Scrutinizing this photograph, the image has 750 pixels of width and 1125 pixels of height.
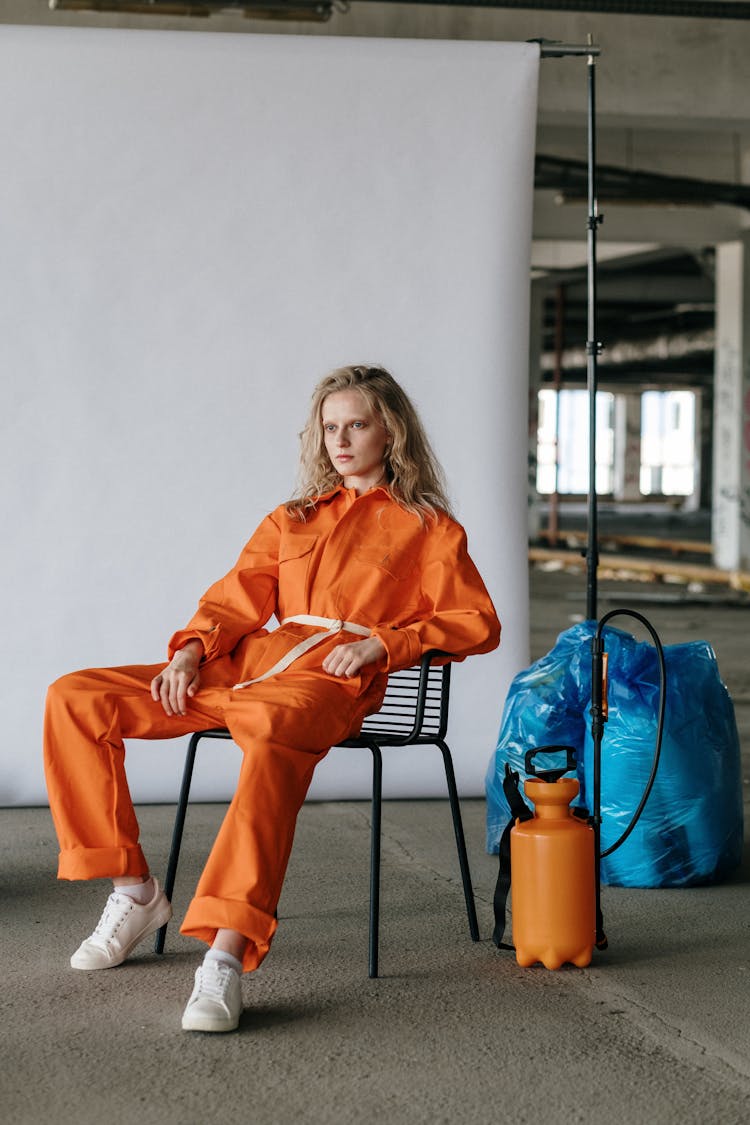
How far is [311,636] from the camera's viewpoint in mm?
2566

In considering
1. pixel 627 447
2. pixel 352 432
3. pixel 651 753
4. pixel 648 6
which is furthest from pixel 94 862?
pixel 627 447

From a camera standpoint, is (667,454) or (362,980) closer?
(362,980)

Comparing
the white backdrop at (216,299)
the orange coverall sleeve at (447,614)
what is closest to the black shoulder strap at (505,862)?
the orange coverall sleeve at (447,614)

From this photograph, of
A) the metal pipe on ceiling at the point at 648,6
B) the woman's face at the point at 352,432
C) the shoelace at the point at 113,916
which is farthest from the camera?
the metal pipe on ceiling at the point at 648,6

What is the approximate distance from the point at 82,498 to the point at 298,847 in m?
1.10

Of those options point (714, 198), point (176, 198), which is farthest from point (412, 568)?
point (714, 198)

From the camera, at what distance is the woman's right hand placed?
247 cm

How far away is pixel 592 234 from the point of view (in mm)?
3562

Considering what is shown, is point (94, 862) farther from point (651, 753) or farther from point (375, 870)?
point (651, 753)

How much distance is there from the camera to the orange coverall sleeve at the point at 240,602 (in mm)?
2568

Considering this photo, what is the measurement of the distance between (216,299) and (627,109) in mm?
4710

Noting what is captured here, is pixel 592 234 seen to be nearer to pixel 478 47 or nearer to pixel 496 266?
pixel 496 266

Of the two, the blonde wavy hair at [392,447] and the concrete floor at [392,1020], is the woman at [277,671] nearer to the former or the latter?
the blonde wavy hair at [392,447]

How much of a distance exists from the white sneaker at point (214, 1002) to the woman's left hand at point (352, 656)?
1.75 feet
